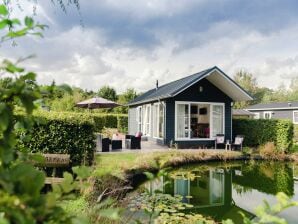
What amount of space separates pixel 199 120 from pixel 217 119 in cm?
170

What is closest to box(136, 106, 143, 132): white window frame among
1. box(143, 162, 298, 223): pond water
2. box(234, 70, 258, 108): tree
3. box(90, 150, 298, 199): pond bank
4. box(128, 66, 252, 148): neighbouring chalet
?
box(128, 66, 252, 148): neighbouring chalet

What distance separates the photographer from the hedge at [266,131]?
14938 millimetres

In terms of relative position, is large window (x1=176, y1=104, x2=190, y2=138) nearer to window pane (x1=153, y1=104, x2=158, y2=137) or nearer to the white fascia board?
the white fascia board

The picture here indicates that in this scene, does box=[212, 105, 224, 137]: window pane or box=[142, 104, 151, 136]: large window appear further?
box=[142, 104, 151, 136]: large window

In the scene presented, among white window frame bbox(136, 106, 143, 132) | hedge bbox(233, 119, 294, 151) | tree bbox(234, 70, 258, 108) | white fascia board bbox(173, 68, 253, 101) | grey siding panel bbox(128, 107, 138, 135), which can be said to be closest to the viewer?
hedge bbox(233, 119, 294, 151)

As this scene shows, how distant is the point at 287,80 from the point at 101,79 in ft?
123

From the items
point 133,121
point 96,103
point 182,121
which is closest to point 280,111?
point 133,121

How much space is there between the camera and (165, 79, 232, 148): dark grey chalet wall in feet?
51.1

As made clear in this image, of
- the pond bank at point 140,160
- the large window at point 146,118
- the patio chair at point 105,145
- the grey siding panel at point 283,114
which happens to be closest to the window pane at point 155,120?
the large window at point 146,118

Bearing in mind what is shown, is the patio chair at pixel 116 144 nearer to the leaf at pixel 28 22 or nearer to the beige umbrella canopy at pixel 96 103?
the beige umbrella canopy at pixel 96 103

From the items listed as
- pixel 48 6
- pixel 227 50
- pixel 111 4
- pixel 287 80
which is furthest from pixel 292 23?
pixel 287 80

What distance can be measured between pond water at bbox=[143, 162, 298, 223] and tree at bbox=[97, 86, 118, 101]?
24439 millimetres

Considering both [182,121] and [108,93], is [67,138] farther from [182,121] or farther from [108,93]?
[108,93]

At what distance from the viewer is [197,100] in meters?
16.1
